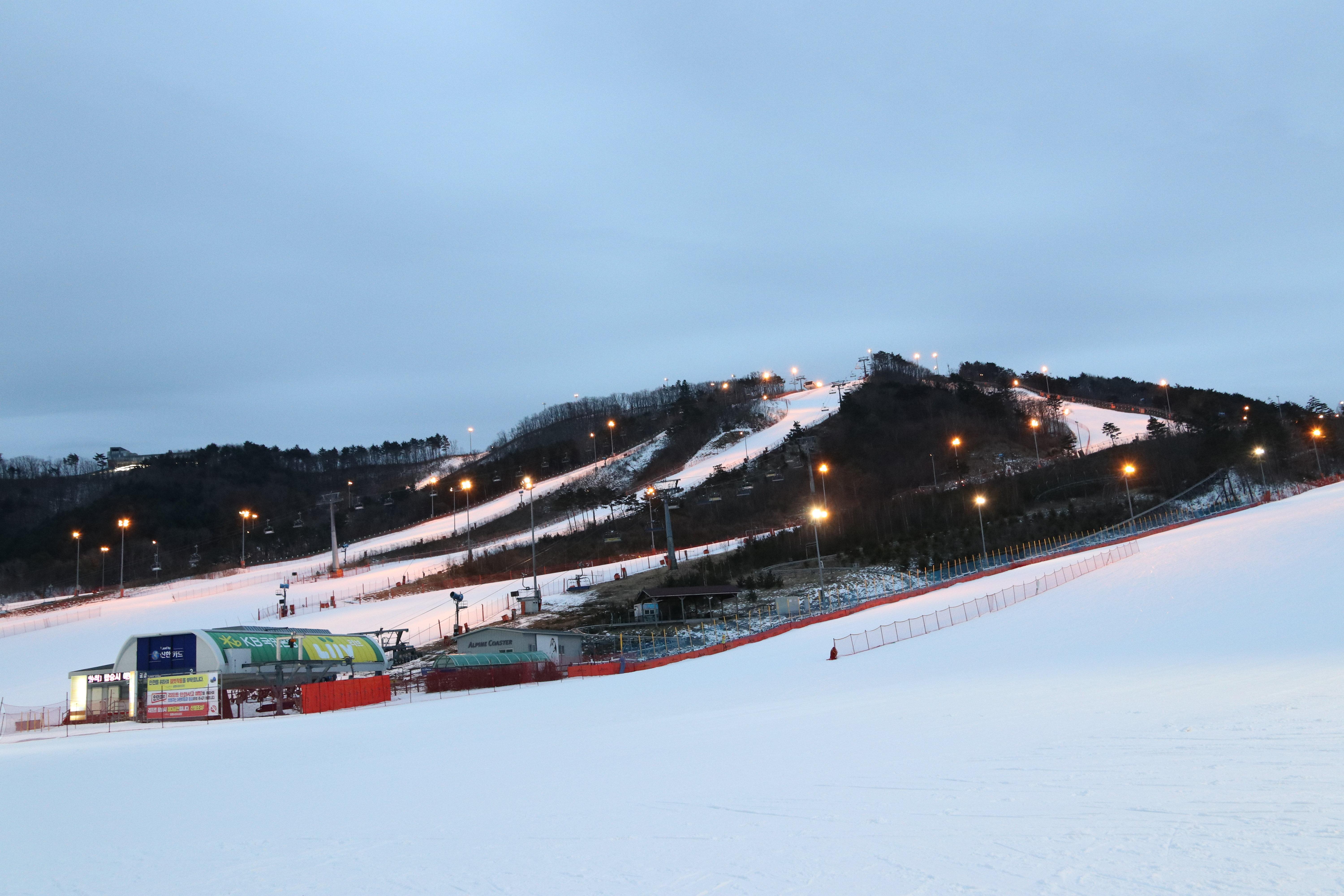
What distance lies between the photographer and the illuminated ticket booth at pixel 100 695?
32719mm

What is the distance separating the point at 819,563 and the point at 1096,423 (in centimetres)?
9169

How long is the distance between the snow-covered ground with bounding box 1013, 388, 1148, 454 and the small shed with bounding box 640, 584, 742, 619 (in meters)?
59.5

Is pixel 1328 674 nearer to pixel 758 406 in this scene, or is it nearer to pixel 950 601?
pixel 950 601

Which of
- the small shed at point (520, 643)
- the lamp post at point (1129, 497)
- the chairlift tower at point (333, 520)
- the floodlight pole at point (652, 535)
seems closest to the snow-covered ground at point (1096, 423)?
the lamp post at point (1129, 497)

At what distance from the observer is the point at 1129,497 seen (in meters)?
63.2

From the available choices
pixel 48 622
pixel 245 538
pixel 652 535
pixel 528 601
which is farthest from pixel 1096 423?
pixel 48 622

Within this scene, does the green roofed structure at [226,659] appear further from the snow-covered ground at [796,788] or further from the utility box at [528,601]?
the utility box at [528,601]

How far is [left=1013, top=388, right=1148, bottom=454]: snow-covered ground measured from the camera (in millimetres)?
102625

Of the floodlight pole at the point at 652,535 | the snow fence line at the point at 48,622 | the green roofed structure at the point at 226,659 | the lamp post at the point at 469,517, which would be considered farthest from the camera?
the lamp post at the point at 469,517

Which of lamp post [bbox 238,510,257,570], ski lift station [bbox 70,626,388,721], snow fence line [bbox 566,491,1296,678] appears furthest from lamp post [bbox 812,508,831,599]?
lamp post [bbox 238,510,257,570]

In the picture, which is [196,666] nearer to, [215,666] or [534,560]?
[215,666]

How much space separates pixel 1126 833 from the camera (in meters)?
6.75

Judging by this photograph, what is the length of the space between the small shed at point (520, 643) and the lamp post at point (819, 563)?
42.3 feet

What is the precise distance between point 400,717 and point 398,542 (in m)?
79.1
